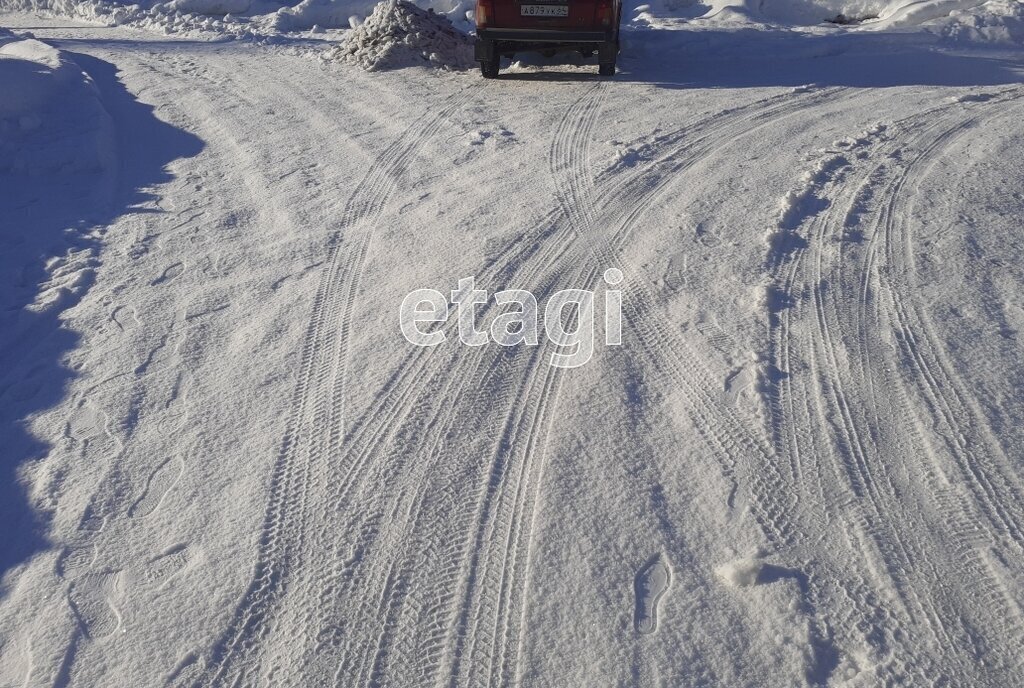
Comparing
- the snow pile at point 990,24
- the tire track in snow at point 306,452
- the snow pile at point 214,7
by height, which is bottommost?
the tire track in snow at point 306,452

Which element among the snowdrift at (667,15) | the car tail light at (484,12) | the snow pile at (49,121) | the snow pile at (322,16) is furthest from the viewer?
the snow pile at (322,16)

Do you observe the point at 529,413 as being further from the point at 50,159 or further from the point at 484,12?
the point at 484,12

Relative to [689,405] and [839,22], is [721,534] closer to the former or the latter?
[689,405]

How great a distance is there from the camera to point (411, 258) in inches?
219

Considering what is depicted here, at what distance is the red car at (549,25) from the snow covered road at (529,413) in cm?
165

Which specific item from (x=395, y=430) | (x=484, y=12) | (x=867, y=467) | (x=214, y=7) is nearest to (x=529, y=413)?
(x=395, y=430)

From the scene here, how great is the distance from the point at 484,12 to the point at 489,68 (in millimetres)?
585

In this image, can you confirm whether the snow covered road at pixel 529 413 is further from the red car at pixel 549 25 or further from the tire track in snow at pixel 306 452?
the red car at pixel 549 25

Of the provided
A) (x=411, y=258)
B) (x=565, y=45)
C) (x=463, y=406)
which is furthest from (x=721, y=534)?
(x=565, y=45)

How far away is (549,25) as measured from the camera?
857cm

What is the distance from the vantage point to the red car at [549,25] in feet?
27.8

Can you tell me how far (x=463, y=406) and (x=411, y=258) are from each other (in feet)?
5.28

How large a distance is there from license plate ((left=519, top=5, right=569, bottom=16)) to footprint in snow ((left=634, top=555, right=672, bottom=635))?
658 cm

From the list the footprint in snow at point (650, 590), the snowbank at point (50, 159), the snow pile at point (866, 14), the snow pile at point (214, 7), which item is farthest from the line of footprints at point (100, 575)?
the snow pile at point (214, 7)
